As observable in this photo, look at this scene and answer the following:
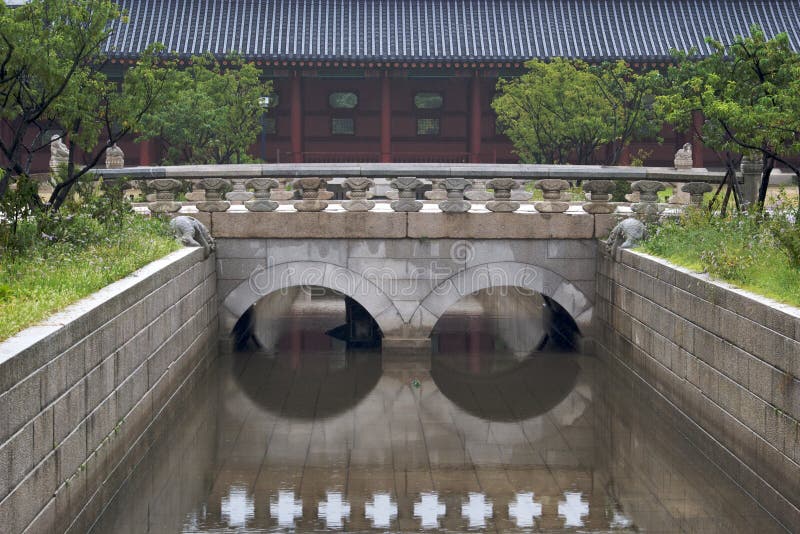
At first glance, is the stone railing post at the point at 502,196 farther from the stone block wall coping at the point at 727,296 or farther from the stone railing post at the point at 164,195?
the stone railing post at the point at 164,195

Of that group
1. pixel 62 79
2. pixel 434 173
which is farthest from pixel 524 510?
pixel 434 173

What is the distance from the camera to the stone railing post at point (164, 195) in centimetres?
1920

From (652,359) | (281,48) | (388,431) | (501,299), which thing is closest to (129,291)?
(388,431)

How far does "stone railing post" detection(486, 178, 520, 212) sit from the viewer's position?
19.2 metres

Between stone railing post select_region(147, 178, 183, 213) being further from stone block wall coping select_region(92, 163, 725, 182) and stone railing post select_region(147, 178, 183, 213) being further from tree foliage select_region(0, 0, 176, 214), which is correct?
tree foliage select_region(0, 0, 176, 214)

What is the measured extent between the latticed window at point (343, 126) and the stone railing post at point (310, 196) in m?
19.4

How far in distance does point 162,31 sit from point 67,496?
29787 mm

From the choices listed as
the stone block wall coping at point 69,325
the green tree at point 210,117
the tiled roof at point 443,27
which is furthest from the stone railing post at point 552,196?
the tiled roof at point 443,27

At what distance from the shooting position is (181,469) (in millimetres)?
12484

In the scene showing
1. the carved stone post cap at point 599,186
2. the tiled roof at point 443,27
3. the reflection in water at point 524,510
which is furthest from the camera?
the tiled roof at point 443,27

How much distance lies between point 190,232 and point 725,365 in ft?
28.7

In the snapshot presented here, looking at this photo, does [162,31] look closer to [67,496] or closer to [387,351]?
[387,351]

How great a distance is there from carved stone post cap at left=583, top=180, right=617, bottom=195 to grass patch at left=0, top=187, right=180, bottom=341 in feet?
21.4

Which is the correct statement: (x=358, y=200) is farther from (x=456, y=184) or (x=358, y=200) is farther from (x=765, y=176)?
(x=765, y=176)
